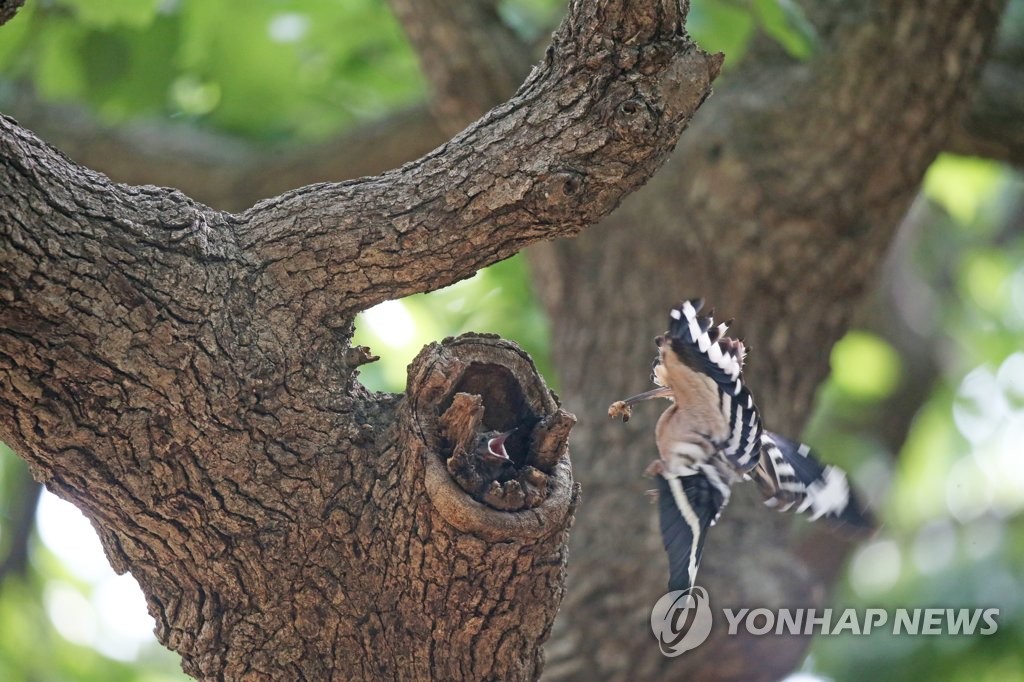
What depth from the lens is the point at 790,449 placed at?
3.22 meters

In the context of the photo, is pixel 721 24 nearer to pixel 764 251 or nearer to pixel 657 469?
pixel 764 251

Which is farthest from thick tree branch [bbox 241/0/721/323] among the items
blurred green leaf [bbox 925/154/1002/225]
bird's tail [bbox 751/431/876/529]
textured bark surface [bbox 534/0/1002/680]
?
blurred green leaf [bbox 925/154/1002/225]

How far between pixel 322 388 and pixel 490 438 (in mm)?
413

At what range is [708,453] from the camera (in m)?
2.77

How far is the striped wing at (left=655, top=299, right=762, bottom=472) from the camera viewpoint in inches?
102

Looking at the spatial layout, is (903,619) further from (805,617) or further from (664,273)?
(664,273)

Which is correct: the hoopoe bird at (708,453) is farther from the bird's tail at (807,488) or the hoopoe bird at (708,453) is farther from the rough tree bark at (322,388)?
the rough tree bark at (322,388)

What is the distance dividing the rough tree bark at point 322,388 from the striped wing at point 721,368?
0.32m

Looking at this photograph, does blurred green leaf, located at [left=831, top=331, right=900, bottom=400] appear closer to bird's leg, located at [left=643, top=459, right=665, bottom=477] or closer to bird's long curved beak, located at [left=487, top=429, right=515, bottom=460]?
bird's leg, located at [left=643, top=459, right=665, bottom=477]

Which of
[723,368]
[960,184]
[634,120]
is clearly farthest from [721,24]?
Result: [960,184]

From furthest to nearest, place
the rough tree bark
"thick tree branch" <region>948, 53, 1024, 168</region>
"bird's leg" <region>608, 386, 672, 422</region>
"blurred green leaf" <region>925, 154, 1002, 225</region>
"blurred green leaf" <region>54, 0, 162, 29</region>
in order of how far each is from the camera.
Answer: "blurred green leaf" <region>925, 154, 1002, 225</region>, "thick tree branch" <region>948, 53, 1024, 168</region>, "blurred green leaf" <region>54, 0, 162, 29</region>, "bird's leg" <region>608, 386, 672, 422</region>, the rough tree bark

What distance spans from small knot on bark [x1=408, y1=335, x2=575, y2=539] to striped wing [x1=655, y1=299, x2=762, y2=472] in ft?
1.01

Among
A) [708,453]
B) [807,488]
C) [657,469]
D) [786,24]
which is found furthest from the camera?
[786,24]

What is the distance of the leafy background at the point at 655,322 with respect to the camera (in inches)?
190
